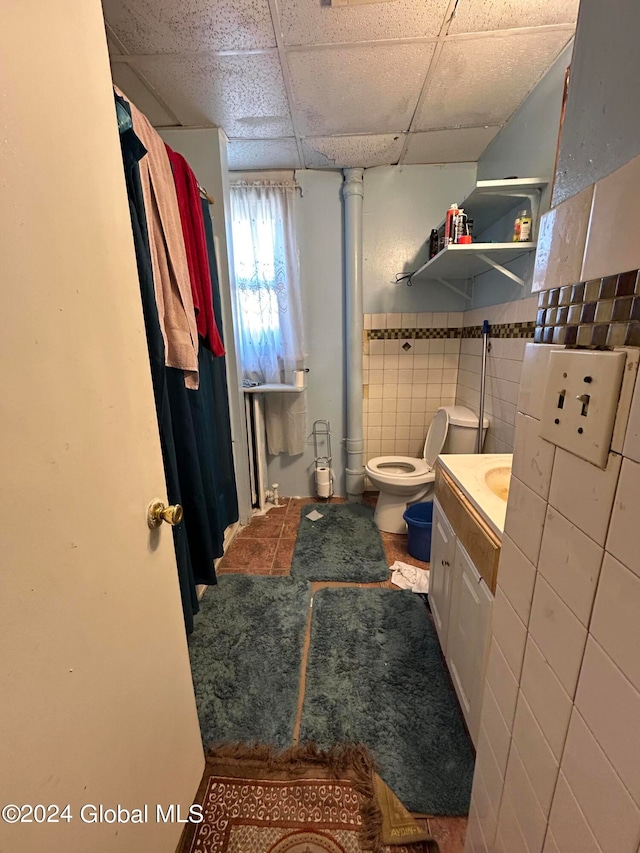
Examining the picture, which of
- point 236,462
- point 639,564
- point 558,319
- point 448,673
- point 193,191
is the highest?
point 193,191

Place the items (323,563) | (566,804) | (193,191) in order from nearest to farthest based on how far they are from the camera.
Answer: (566,804) < (193,191) < (323,563)

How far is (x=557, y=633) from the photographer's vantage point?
49 centimetres

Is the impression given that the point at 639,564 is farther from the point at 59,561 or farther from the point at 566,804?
the point at 59,561

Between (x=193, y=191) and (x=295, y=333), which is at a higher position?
(x=193, y=191)

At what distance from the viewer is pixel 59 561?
500 millimetres

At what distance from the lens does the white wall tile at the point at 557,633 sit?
45 centimetres

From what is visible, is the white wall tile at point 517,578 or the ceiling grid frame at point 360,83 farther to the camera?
the ceiling grid frame at point 360,83

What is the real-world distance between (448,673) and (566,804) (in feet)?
3.21

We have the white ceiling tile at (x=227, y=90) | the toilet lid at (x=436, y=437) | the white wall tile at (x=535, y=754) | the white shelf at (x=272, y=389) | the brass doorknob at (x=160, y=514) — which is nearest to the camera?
the white wall tile at (x=535, y=754)

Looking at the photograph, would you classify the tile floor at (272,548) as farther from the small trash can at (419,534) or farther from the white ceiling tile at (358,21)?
the white ceiling tile at (358,21)

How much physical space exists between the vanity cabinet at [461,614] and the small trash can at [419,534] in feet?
1.64

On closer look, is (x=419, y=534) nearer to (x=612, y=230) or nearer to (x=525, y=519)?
(x=525, y=519)

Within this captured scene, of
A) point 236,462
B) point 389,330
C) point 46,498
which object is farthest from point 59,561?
point 389,330

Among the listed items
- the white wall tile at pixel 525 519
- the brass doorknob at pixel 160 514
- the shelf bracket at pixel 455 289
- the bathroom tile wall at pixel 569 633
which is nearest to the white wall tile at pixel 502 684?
the bathroom tile wall at pixel 569 633
